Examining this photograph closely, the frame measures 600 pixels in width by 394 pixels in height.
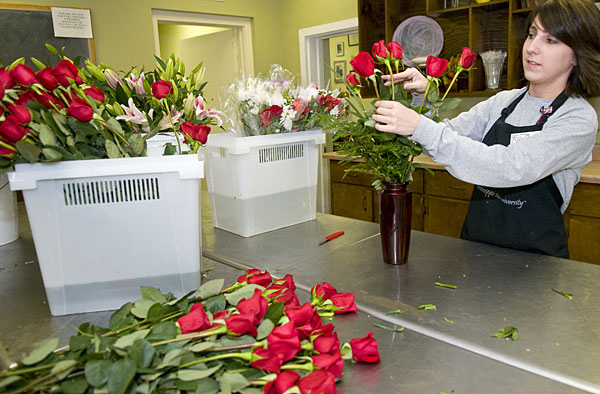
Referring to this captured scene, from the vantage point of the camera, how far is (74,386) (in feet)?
2.07

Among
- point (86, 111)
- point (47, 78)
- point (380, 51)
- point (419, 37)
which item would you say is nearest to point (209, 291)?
point (86, 111)

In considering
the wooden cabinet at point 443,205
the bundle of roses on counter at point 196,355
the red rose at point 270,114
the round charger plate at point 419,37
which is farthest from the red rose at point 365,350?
the round charger plate at point 419,37

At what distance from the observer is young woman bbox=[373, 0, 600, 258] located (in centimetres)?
123

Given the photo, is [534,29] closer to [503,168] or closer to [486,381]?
[503,168]

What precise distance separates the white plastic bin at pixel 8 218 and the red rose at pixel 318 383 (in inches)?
51.7

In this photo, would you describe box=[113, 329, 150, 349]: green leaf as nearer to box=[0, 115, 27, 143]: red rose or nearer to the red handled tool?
Answer: box=[0, 115, 27, 143]: red rose

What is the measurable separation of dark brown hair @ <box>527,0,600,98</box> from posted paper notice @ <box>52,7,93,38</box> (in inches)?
129

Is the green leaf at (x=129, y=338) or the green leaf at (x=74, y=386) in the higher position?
the green leaf at (x=129, y=338)

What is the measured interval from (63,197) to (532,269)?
1130mm

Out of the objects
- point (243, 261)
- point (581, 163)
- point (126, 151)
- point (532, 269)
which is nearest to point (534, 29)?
point (581, 163)

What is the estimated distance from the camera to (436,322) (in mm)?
959

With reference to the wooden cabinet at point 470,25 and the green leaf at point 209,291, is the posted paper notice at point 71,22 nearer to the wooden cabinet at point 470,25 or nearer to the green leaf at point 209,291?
the wooden cabinet at point 470,25

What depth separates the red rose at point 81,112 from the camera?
929 millimetres

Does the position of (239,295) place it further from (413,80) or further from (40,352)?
(413,80)
